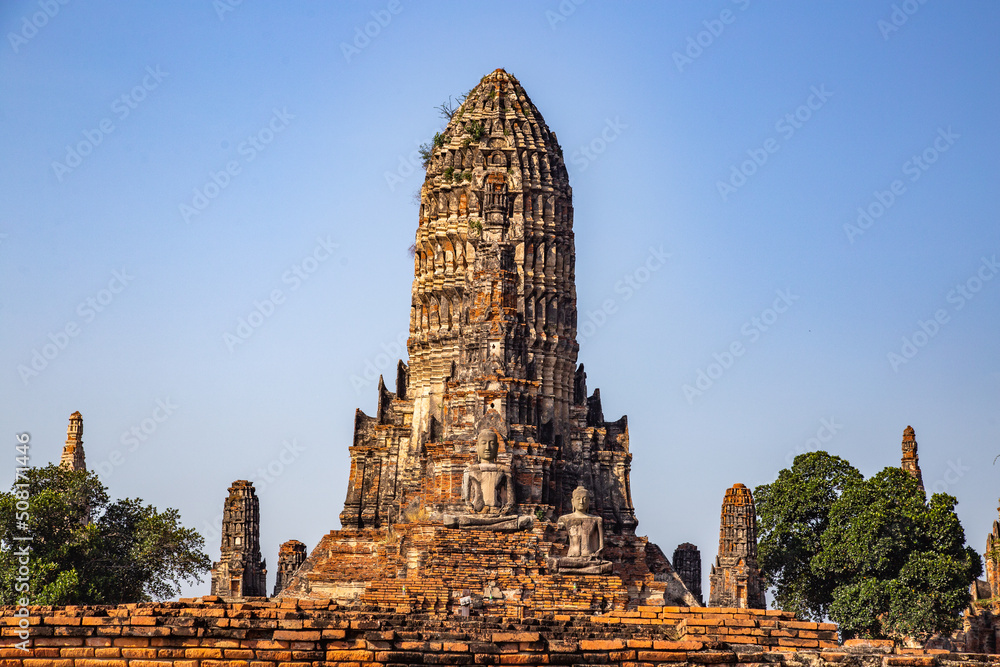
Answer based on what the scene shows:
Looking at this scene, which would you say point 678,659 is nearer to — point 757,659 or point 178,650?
point 757,659

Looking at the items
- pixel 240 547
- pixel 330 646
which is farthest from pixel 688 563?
pixel 330 646

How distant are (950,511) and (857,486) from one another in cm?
324

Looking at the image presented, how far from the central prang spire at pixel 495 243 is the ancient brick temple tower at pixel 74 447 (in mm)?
11915

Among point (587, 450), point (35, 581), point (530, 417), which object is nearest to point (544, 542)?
point (530, 417)

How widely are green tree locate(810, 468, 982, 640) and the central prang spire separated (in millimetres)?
10603

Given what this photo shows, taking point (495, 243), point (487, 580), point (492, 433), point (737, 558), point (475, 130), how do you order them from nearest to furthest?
point (487, 580), point (492, 433), point (737, 558), point (495, 243), point (475, 130)

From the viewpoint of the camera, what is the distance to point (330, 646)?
23.0 meters

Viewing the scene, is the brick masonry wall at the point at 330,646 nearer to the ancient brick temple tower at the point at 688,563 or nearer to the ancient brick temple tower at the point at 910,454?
the ancient brick temple tower at the point at 688,563

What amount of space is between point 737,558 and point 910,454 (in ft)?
57.1

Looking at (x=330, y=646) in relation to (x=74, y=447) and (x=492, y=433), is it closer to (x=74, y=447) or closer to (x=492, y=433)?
(x=492, y=433)

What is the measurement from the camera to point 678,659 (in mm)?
23625

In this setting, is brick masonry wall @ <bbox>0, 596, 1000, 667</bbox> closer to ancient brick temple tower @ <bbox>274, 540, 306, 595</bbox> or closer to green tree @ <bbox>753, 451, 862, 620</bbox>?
ancient brick temple tower @ <bbox>274, 540, 306, 595</bbox>

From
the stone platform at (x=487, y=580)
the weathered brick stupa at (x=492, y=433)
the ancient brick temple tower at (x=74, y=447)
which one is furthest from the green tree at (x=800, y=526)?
the ancient brick temple tower at (x=74, y=447)

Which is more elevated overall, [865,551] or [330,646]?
[865,551]
